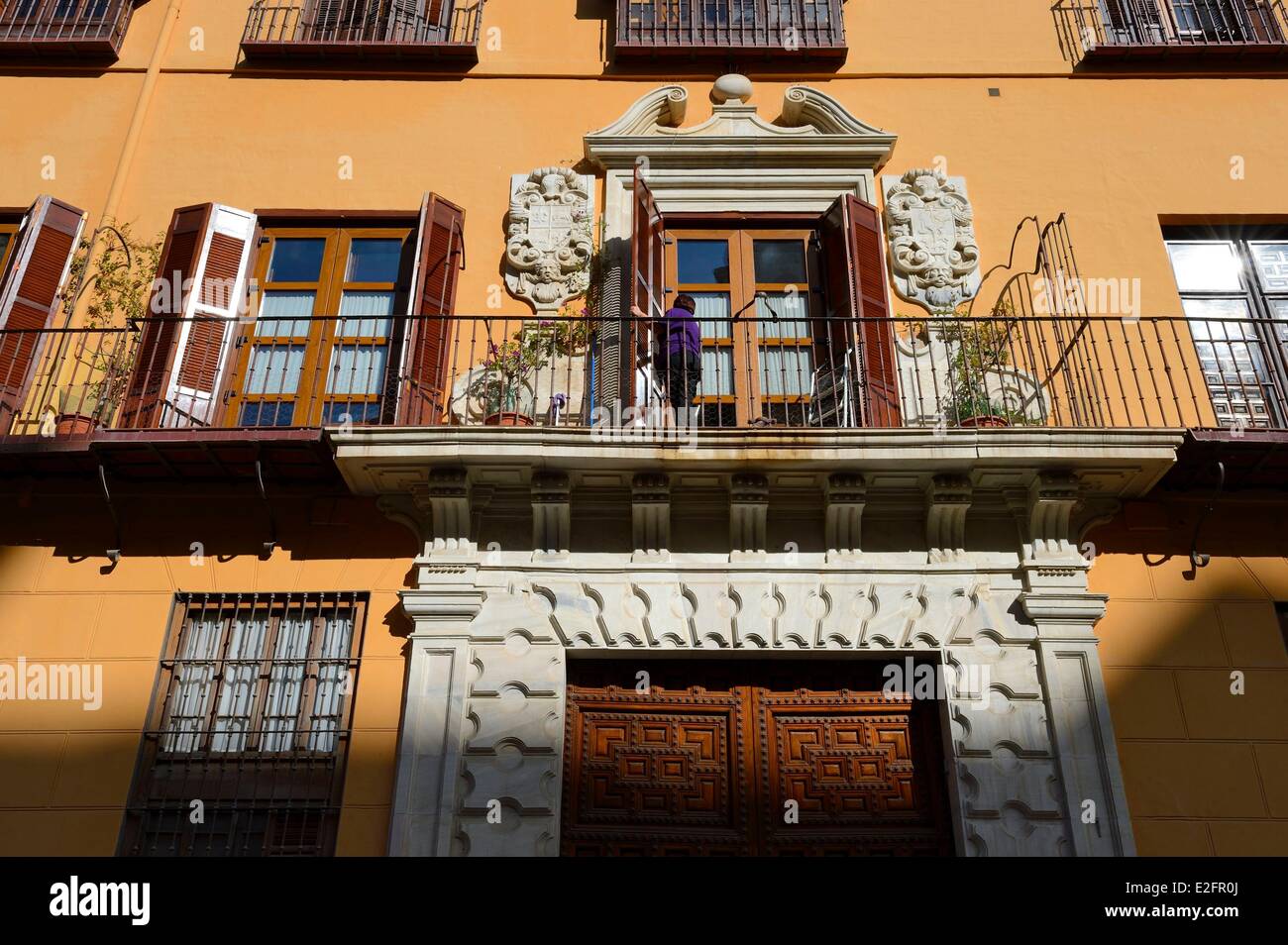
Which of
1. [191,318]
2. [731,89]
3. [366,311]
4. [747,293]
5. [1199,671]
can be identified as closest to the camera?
[1199,671]

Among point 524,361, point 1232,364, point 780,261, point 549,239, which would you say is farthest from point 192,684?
point 1232,364

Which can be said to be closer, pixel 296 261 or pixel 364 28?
pixel 296 261

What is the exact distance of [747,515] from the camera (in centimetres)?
763

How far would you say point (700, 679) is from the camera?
24.7 feet

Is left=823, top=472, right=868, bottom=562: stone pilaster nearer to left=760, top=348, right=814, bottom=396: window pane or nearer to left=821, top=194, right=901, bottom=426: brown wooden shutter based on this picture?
left=821, top=194, right=901, bottom=426: brown wooden shutter

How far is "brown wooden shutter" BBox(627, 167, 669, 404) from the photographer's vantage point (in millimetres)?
8086

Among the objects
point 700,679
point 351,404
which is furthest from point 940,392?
point 351,404

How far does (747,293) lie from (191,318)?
4.16 metres

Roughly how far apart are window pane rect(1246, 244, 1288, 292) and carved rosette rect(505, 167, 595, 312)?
4215 millimetres

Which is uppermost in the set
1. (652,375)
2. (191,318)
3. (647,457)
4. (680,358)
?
(191,318)

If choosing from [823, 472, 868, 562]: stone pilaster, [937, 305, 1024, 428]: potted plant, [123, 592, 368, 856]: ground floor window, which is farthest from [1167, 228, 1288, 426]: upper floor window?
[123, 592, 368, 856]: ground floor window

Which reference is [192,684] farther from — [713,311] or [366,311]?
[713,311]

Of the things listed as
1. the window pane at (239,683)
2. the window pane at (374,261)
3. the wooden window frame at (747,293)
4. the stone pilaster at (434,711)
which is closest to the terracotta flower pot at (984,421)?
the wooden window frame at (747,293)
